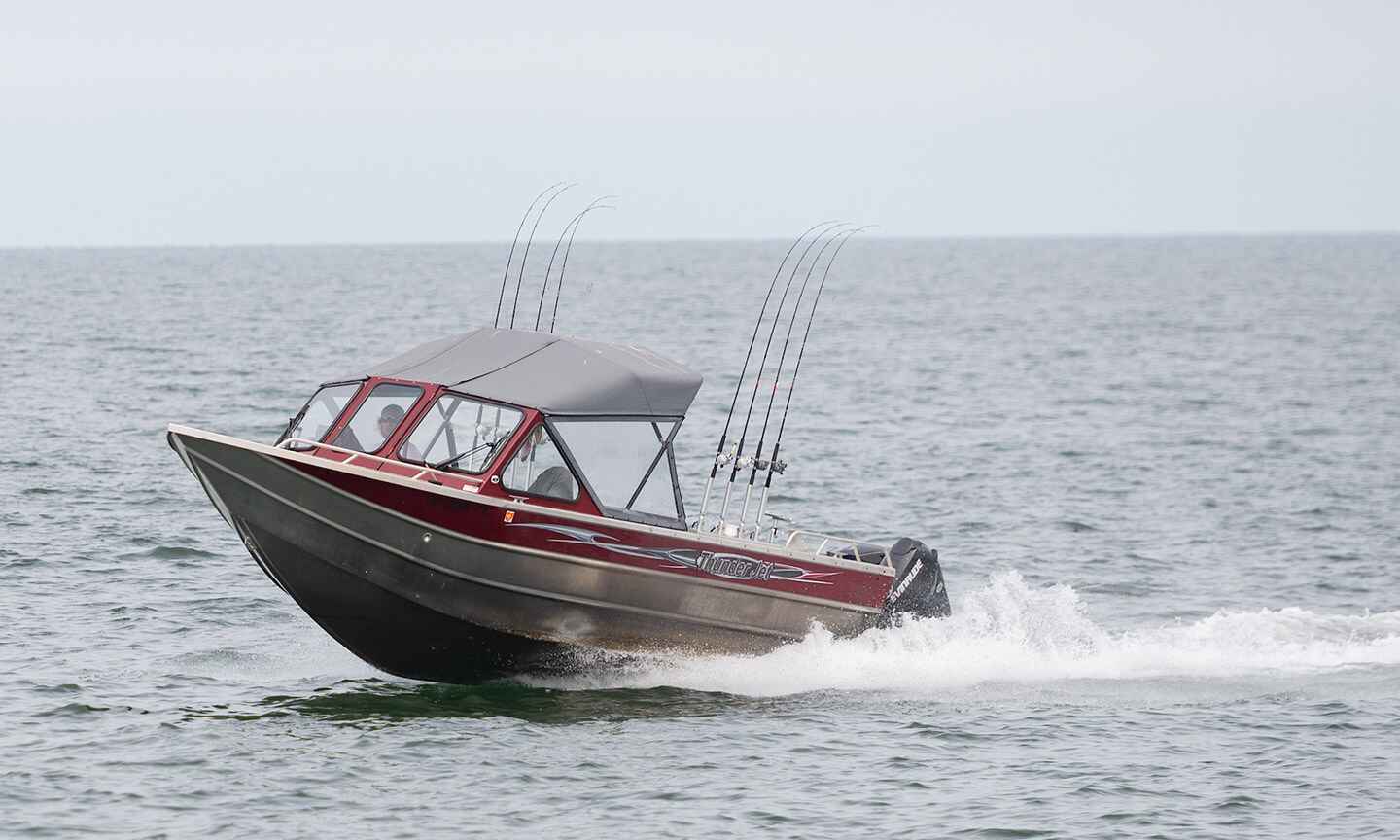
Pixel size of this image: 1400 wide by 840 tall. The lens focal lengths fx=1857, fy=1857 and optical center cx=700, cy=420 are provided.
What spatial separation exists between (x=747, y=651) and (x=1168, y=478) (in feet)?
57.1

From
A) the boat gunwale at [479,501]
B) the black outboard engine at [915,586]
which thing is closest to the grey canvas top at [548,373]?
the boat gunwale at [479,501]

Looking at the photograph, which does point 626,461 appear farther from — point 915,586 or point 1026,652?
point 1026,652

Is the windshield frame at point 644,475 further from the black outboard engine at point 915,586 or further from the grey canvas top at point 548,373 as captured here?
the black outboard engine at point 915,586

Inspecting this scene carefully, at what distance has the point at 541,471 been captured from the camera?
14547 mm

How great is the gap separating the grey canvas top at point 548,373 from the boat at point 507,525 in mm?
19

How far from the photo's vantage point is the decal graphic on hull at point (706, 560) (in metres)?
14.3

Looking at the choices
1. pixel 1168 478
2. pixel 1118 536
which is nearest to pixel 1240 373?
→ pixel 1168 478

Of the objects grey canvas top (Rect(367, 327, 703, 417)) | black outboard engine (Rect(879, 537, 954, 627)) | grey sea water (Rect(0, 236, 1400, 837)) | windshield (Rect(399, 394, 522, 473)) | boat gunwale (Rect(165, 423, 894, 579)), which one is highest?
grey canvas top (Rect(367, 327, 703, 417))

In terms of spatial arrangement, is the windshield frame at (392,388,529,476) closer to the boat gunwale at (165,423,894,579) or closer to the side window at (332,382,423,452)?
the side window at (332,382,423,452)

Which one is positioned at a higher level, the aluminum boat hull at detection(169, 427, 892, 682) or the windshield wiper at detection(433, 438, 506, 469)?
the windshield wiper at detection(433, 438, 506, 469)

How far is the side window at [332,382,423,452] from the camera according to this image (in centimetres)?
1474

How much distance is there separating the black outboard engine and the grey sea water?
9.6 inches

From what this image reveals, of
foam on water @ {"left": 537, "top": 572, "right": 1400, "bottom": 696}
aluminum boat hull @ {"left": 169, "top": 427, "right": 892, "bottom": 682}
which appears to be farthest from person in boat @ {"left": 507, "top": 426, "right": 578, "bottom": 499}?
foam on water @ {"left": 537, "top": 572, "right": 1400, "bottom": 696}

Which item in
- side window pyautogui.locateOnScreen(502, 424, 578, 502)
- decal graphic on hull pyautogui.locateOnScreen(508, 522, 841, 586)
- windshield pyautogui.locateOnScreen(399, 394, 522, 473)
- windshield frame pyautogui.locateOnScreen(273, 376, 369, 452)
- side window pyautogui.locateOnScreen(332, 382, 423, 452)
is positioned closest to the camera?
decal graphic on hull pyautogui.locateOnScreen(508, 522, 841, 586)
